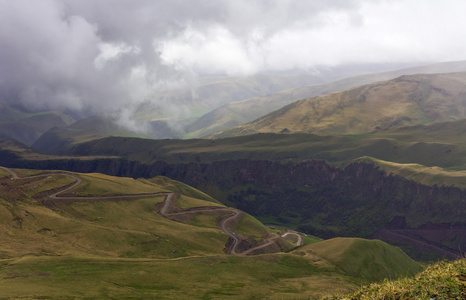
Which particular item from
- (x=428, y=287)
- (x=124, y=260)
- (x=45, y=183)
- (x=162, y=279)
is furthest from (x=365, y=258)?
(x=45, y=183)

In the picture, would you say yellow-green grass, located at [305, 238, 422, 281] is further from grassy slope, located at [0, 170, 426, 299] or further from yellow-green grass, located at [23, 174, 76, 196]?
yellow-green grass, located at [23, 174, 76, 196]

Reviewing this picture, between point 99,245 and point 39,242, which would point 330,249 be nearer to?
point 99,245

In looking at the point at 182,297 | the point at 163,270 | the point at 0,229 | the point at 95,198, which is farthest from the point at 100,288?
the point at 95,198

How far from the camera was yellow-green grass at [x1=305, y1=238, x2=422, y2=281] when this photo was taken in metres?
138

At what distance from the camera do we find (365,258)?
478 feet

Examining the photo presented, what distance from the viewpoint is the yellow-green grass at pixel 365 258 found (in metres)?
138

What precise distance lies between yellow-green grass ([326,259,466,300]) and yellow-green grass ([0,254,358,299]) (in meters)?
57.4

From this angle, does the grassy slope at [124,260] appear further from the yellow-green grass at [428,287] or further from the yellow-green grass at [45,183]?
the yellow-green grass at [428,287]

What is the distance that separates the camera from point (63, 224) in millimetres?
133875

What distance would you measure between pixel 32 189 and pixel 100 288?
114662 mm

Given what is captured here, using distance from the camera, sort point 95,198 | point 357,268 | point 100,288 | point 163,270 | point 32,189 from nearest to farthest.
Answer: point 100,288
point 163,270
point 357,268
point 32,189
point 95,198

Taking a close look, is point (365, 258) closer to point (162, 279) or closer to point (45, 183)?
point (162, 279)

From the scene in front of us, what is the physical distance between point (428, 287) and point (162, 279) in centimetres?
7663

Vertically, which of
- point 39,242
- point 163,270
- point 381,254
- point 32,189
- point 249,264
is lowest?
point 381,254
